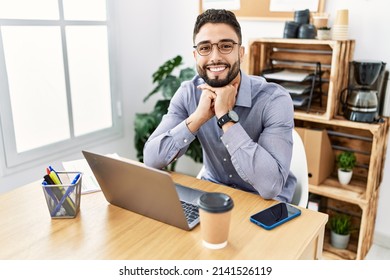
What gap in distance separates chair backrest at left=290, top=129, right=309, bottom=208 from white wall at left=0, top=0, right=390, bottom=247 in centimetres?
92

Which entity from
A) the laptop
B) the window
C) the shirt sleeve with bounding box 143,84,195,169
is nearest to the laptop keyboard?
the laptop

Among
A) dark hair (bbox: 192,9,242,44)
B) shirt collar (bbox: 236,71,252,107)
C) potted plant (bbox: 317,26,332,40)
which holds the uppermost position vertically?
dark hair (bbox: 192,9,242,44)

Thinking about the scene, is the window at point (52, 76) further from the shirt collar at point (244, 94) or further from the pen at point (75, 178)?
the shirt collar at point (244, 94)

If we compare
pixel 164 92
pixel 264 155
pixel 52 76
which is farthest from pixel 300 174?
pixel 52 76

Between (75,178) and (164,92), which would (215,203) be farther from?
(164,92)

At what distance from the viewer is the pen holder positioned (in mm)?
1068

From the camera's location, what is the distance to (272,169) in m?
1.21

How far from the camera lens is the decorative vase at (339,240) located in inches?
89.6

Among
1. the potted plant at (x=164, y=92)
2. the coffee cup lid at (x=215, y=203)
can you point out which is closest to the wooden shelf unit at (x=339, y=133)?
the potted plant at (x=164, y=92)

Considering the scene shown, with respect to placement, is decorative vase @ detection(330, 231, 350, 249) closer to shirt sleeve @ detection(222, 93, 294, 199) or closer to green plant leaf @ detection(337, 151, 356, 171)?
green plant leaf @ detection(337, 151, 356, 171)

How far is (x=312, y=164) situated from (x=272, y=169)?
102 centimetres

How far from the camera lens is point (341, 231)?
2275 mm

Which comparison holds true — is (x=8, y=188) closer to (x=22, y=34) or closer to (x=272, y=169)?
(x=22, y=34)
